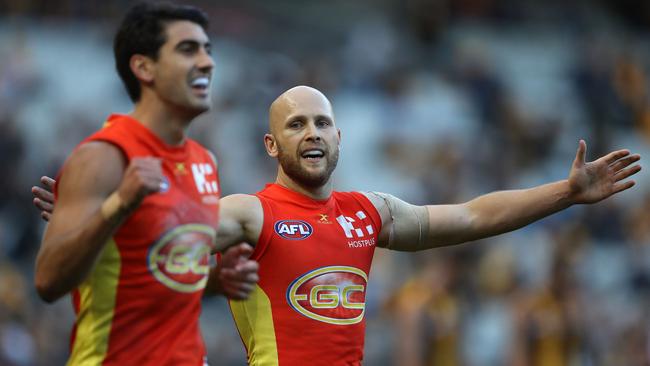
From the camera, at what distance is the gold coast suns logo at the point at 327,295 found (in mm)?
6219

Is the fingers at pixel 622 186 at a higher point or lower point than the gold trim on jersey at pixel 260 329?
higher

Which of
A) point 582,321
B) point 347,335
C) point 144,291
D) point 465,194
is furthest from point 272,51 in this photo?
point 144,291

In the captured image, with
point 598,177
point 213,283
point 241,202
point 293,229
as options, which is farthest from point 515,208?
point 213,283

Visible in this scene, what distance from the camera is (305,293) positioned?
6230mm

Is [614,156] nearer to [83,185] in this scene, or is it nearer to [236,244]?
[236,244]

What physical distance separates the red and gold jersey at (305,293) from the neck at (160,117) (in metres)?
1.23

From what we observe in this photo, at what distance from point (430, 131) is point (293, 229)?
11157mm

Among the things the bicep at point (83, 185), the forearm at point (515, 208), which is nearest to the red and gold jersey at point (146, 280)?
the bicep at point (83, 185)

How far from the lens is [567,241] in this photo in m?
12.3

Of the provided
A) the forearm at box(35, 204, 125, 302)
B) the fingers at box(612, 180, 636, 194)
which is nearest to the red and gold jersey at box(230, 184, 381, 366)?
the fingers at box(612, 180, 636, 194)

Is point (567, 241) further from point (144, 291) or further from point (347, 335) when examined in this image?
point (144, 291)

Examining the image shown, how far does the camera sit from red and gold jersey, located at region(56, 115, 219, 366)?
497 centimetres

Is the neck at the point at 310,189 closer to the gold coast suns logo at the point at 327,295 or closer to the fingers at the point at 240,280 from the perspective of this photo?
the gold coast suns logo at the point at 327,295

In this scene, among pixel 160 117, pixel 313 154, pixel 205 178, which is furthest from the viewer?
pixel 313 154
